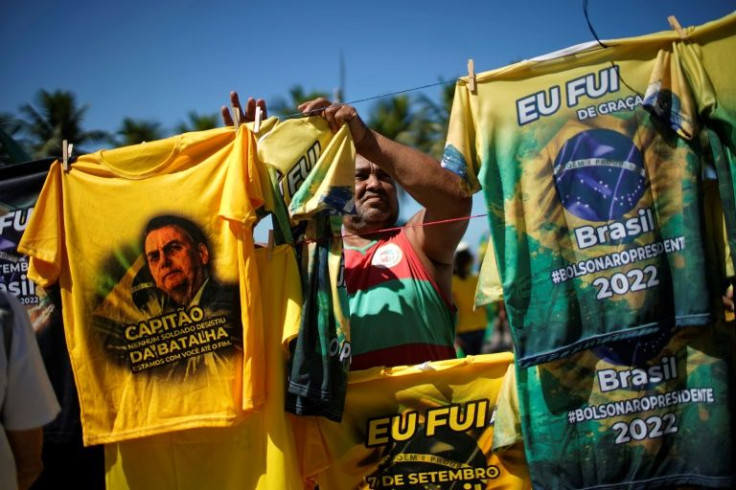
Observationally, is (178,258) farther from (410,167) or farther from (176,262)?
(410,167)

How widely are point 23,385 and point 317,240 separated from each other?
4.57 ft

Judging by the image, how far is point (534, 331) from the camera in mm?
2973

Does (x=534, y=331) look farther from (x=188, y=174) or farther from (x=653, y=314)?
(x=188, y=174)

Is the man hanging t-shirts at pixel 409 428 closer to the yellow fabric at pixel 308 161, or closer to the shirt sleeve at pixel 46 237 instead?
the yellow fabric at pixel 308 161

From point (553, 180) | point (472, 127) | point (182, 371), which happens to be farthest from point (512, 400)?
point (182, 371)

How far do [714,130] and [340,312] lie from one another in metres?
1.78

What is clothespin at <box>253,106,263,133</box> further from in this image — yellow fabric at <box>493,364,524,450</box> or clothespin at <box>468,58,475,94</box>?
yellow fabric at <box>493,364,524,450</box>

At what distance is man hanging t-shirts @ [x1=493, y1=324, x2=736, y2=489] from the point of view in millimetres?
2838

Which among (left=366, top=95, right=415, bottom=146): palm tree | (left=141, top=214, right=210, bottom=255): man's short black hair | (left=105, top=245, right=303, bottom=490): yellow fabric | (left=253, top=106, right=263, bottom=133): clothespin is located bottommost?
(left=105, top=245, right=303, bottom=490): yellow fabric

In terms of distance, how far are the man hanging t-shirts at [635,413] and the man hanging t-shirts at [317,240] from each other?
2.83 feet

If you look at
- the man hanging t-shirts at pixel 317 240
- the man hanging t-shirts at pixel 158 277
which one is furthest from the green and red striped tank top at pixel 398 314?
the man hanging t-shirts at pixel 158 277

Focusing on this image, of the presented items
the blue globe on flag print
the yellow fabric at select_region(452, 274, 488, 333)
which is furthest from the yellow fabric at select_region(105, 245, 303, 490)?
the yellow fabric at select_region(452, 274, 488, 333)

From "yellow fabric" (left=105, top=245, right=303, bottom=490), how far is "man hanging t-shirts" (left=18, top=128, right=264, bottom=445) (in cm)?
10

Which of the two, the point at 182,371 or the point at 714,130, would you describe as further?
the point at 182,371
